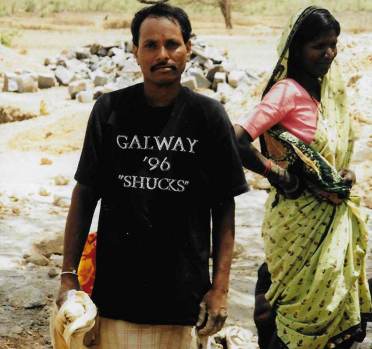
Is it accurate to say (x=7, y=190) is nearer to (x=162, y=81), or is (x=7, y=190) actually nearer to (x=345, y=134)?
(x=345, y=134)

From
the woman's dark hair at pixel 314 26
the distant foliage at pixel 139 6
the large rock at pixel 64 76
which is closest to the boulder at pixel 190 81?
the large rock at pixel 64 76

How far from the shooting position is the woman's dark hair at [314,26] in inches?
122

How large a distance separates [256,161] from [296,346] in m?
0.81

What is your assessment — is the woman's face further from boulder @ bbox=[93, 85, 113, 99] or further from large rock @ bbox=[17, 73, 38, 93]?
large rock @ bbox=[17, 73, 38, 93]

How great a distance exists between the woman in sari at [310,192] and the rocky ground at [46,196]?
1021mm

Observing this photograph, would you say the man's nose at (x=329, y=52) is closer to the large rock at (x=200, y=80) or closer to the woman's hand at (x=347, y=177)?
the woman's hand at (x=347, y=177)

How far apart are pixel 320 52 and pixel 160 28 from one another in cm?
102

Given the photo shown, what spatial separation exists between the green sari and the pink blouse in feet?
0.11

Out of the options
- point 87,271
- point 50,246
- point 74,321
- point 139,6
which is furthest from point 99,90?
point 139,6

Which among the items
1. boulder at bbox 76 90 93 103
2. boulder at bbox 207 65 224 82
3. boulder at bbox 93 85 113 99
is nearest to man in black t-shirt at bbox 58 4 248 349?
boulder at bbox 207 65 224 82

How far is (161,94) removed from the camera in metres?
2.32

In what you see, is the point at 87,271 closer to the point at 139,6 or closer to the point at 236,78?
the point at 236,78

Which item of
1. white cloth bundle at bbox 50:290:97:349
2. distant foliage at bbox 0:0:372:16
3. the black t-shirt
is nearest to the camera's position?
white cloth bundle at bbox 50:290:97:349

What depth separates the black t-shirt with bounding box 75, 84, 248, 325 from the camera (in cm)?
225
